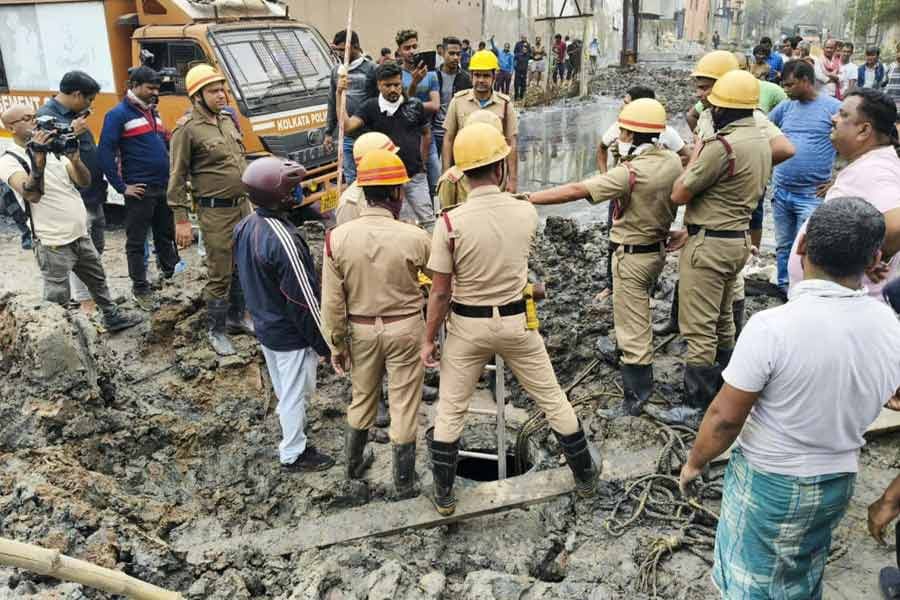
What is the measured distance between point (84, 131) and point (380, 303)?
412 centimetres

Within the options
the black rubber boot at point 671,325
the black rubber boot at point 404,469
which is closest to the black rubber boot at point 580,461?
the black rubber boot at point 404,469

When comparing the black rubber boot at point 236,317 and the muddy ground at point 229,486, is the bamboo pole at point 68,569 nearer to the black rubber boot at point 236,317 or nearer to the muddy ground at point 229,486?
the muddy ground at point 229,486

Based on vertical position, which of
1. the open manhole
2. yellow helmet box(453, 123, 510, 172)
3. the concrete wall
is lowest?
the open manhole

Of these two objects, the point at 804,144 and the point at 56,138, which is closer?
the point at 56,138

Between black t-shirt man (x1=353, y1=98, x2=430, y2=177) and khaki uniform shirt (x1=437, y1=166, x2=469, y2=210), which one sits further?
black t-shirt man (x1=353, y1=98, x2=430, y2=177)

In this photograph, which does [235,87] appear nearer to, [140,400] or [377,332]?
[140,400]

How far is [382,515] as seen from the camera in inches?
143

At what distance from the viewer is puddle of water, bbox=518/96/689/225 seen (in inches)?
381

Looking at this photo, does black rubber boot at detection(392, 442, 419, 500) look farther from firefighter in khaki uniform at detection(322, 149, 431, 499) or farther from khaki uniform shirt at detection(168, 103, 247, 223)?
khaki uniform shirt at detection(168, 103, 247, 223)

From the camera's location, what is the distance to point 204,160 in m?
5.29

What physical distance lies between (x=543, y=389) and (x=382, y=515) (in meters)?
1.11

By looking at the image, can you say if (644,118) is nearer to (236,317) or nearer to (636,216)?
(636,216)

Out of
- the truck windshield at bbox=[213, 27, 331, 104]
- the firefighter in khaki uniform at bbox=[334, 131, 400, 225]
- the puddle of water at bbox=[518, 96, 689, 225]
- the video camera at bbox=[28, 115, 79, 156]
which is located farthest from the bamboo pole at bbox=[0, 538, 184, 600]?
the puddle of water at bbox=[518, 96, 689, 225]

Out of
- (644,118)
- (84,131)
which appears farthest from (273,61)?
(644,118)
